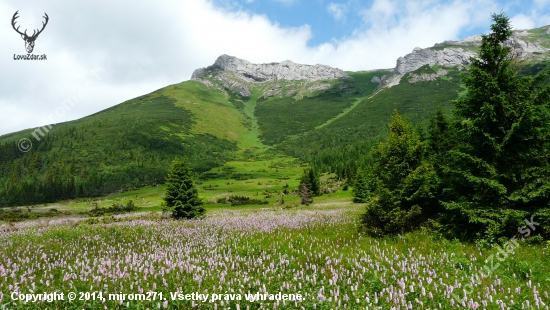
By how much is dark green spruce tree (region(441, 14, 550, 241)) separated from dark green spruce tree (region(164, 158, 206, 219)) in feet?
63.9

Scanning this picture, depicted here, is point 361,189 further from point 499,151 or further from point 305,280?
point 305,280

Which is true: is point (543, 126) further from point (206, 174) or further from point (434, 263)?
point (206, 174)

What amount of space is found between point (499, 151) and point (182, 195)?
22.1 m

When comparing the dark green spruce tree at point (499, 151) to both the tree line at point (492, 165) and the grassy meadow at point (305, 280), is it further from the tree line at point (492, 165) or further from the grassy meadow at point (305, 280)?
the grassy meadow at point (305, 280)

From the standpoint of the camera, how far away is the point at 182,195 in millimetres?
24594

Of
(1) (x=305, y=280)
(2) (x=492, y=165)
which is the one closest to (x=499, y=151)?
(2) (x=492, y=165)

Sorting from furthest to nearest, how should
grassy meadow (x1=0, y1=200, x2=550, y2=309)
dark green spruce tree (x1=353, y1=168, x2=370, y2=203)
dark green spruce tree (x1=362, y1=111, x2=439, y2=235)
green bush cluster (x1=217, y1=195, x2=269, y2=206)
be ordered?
green bush cluster (x1=217, y1=195, x2=269, y2=206) < dark green spruce tree (x1=353, y1=168, x2=370, y2=203) < dark green spruce tree (x1=362, y1=111, x2=439, y2=235) < grassy meadow (x1=0, y1=200, x2=550, y2=309)

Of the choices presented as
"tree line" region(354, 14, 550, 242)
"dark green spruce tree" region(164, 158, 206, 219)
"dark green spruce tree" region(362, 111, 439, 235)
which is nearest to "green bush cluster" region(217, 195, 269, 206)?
"dark green spruce tree" region(164, 158, 206, 219)

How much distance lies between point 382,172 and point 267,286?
31.0 feet

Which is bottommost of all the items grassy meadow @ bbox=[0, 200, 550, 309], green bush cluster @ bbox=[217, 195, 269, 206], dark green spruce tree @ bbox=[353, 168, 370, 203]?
green bush cluster @ bbox=[217, 195, 269, 206]

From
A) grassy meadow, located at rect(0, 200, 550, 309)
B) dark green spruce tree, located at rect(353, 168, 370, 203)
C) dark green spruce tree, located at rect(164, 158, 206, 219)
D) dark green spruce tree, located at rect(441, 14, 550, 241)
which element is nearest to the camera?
grassy meadow, located at rect(0, 200, 550, 309)

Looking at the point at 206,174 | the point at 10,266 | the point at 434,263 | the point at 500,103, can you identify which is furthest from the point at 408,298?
the point at 206,174

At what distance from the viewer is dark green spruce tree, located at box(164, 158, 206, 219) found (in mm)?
24328

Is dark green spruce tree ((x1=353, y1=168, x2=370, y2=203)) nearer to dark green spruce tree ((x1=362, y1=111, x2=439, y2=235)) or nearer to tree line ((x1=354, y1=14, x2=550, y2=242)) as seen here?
dark green spruce tree ((x1=362, y1=111, x2=439, y2=235))
